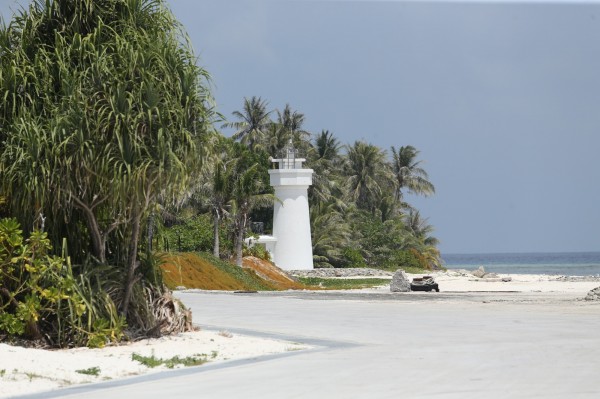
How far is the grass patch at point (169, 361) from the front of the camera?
1049cm

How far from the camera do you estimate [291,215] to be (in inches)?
2062

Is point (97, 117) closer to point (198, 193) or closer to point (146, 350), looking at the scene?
point (146, 350)

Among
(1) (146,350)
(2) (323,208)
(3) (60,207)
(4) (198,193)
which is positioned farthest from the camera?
(2) (323,208)

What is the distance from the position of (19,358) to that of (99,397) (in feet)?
6.83

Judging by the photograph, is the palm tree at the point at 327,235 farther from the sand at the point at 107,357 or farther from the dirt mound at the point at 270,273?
the sand at the point at 107,357

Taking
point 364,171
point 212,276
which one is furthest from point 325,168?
point 212,276

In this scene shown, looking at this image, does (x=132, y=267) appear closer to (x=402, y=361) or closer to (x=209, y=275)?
(x=402, y=361)

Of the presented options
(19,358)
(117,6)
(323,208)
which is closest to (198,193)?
(323,208)

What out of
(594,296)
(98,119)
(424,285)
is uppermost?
(98,119)

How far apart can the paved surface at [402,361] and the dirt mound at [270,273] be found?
72.0ft

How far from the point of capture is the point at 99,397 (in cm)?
827

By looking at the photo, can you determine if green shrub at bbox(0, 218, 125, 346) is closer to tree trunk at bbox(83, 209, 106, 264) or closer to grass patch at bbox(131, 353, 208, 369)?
tree trunk at bbox(83, 209, 106, 264)

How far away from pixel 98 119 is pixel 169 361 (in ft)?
10.3

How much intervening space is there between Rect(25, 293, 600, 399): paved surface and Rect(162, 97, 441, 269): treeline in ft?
95.2
